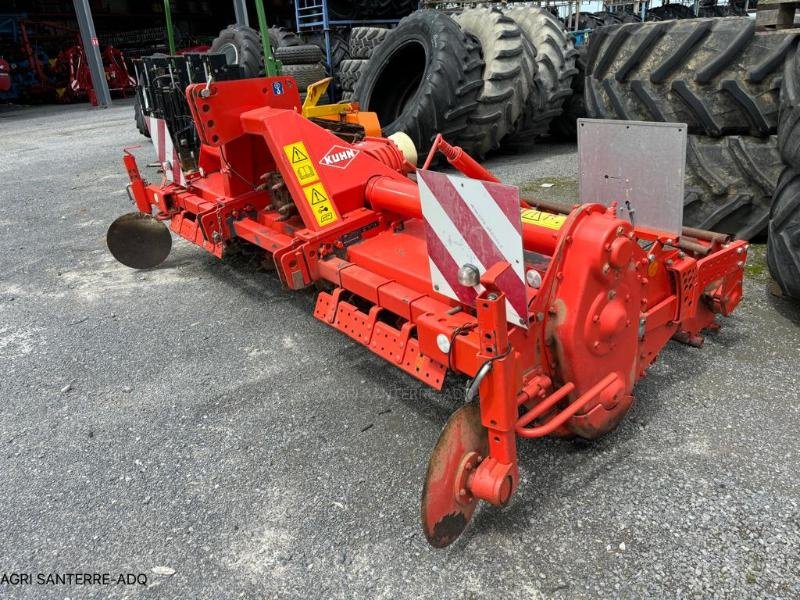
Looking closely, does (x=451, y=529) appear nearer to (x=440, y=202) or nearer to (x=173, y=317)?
(x=440, y=202)

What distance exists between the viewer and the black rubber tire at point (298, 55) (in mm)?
8383

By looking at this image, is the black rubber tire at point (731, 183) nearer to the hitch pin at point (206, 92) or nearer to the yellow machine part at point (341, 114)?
the yellow machine part at point (341, 114)

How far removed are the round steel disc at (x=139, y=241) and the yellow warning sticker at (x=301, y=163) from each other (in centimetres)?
183

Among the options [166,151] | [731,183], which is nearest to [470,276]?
[731,183]

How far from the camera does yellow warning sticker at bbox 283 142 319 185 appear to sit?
2.84 m

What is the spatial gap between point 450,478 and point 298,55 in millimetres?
8014

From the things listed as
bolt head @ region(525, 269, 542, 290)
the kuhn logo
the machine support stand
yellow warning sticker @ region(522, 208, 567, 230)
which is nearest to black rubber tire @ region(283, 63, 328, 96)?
the kuhn logo

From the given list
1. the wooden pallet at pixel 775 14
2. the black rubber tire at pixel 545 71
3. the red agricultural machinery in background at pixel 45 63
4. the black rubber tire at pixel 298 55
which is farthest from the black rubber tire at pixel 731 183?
the red agricultural machinery in background at pixel 45 63

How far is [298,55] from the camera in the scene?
8469mm

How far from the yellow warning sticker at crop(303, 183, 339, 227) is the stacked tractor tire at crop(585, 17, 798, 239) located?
2.06 meters

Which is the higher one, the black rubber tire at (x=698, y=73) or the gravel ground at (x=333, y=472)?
the black rubber tire at (x=698, y=73)

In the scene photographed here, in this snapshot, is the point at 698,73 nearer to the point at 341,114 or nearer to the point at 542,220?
the point at 542,220

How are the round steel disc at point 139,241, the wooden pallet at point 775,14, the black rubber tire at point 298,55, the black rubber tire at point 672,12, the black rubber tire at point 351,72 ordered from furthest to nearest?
the black rubber tire at point 672,12, the black rubber tire at point 298,55, the black rubber tire at point 351,72, the round steel disc at point 139,241, the wooden pallet at point 775,14

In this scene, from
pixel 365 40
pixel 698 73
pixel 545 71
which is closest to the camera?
pixel 698 73
